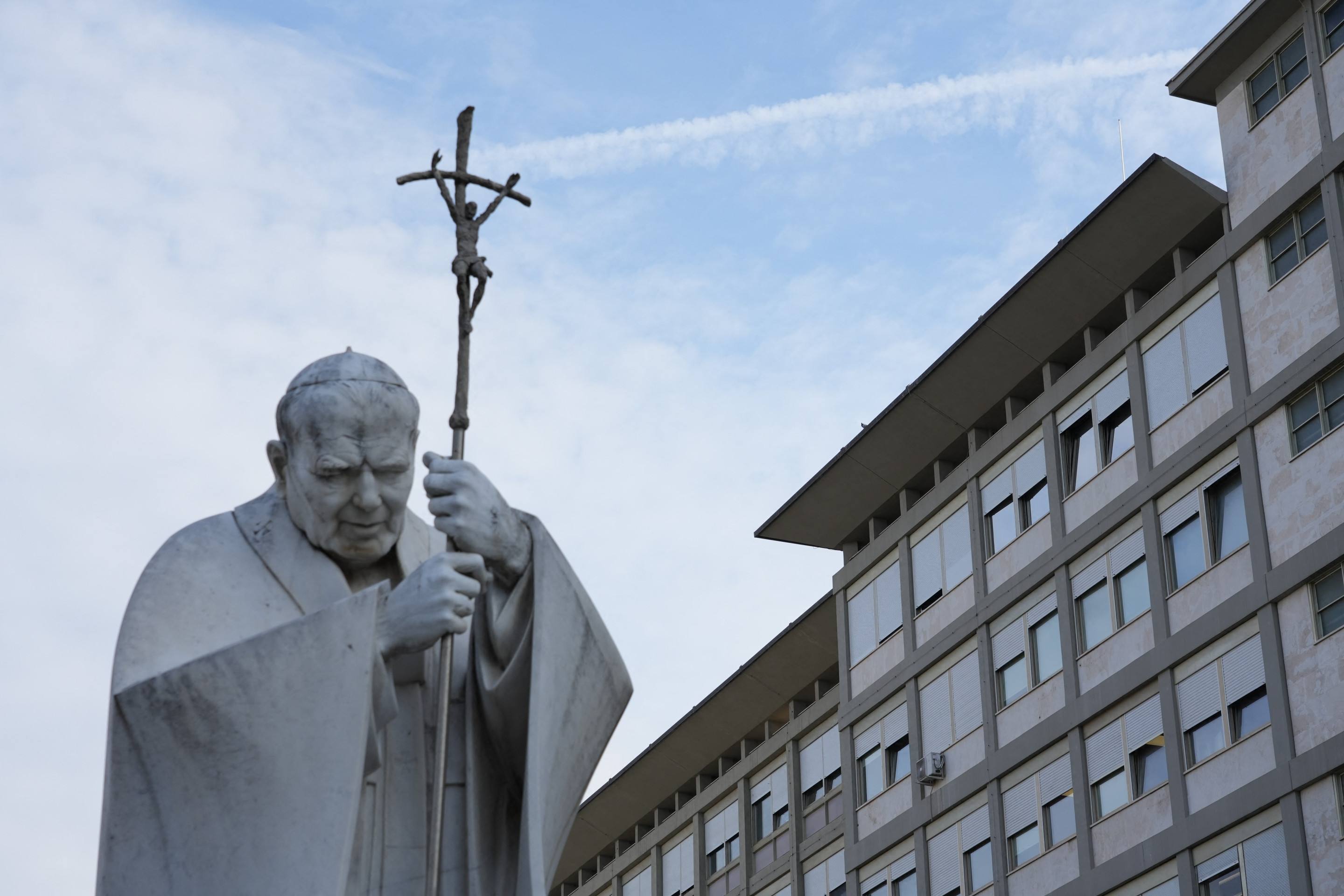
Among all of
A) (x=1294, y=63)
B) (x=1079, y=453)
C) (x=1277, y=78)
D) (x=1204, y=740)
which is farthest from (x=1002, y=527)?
(x=1294, y=63)

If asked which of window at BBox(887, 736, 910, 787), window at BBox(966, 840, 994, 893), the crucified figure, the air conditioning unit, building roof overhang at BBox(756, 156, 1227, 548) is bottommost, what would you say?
the crucified figure

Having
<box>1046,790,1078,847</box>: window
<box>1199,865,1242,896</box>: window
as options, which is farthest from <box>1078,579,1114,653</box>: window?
<box>1199,865,1242,896</box>: window

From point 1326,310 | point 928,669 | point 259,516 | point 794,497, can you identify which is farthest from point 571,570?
point 794,497

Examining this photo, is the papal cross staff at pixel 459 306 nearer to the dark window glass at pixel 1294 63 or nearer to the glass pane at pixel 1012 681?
the dark window glass at pixel 1294 63

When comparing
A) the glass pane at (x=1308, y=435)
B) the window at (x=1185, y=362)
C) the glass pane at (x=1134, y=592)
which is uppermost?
the window at (x=1185, y=362)

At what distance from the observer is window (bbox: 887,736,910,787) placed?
4453 cm

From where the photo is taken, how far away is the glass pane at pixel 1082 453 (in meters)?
40.3

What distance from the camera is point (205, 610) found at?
6.10 meters

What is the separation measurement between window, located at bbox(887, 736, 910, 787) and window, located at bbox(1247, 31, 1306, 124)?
47.6 ft

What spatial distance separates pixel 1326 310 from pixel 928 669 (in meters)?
12.7

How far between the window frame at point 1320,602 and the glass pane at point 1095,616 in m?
5.44

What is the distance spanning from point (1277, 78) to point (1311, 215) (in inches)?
115

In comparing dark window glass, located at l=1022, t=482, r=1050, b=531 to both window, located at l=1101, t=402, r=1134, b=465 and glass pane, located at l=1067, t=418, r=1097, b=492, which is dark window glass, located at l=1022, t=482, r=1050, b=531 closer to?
glass pane, located at l=1067, t=418, r=1097, b=492

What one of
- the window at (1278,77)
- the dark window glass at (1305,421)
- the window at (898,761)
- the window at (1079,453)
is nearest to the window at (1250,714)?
the dark window glass at (1305,421)
